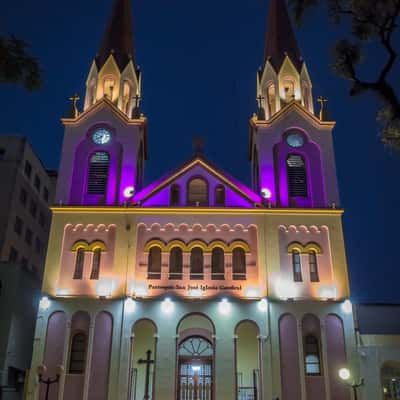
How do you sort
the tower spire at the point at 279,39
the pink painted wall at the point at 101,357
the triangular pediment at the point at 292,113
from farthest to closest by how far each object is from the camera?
the tower spire at the point at 279,39, the triangular pediment at the point at 292,113, the pink painted wall at the point at 101,357

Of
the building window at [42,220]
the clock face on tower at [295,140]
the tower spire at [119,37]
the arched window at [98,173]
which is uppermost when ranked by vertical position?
the tower spire at [119,37]

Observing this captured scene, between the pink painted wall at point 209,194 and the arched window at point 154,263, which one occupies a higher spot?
the pink painted wall at point 209,194

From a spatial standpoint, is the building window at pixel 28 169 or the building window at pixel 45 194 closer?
the building window at pixel 28 169

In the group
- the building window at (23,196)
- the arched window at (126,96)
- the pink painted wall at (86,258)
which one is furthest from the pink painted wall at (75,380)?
the building window at (23,196)

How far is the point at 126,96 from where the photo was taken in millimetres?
37375

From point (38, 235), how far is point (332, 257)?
28.9 m

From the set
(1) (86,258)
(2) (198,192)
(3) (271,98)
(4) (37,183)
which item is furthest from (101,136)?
(4) (37,183)

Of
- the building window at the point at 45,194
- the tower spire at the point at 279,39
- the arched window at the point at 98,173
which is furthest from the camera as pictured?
the building window at the point at 45,194

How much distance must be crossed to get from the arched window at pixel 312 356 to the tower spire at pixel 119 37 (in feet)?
73.1

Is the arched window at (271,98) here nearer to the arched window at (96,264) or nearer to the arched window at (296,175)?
the arched window at (296,175)

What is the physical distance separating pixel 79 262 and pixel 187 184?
815 cm

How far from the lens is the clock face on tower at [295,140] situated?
34.8 m

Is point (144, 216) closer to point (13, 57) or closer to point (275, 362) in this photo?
point (275, 362)

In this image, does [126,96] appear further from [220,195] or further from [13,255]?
[13,255]
